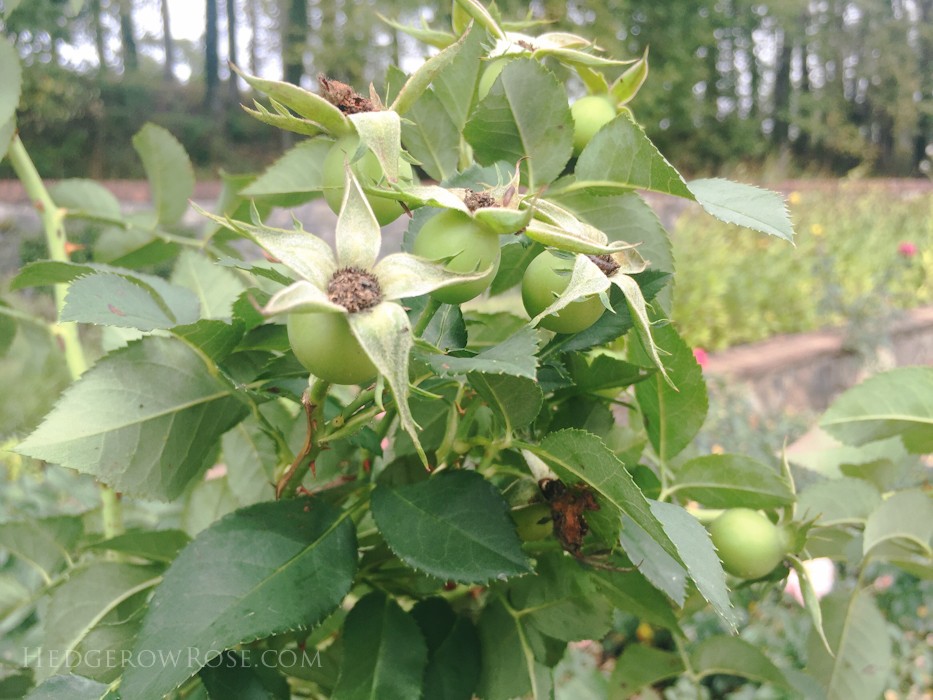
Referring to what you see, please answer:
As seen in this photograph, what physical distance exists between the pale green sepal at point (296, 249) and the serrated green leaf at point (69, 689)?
223mm

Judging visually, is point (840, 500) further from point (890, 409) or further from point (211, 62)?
point (211, 62)

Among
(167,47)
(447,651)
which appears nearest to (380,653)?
(447,651)

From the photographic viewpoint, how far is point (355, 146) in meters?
0.31

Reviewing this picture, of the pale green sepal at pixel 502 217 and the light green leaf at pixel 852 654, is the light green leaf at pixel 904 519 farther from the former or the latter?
the pale green sepal at pixel 502 217

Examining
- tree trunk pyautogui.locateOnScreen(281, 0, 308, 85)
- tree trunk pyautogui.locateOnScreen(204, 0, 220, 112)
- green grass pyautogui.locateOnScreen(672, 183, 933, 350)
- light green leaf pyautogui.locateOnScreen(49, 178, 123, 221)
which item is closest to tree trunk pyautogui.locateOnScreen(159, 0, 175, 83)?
tree trunk pyautogui.locateOnScreen(204, 0, 220, 112)

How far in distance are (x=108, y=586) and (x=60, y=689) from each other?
0.12 metres

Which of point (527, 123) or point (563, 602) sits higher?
point (527, 123)

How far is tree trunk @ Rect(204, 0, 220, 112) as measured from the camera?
805 cm

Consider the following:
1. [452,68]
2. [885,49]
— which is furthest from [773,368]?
[885,49]

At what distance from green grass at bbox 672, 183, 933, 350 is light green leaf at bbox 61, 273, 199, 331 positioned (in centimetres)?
268

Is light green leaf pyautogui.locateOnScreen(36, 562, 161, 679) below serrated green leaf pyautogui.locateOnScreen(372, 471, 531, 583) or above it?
below

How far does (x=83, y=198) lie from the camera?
63 centimetres

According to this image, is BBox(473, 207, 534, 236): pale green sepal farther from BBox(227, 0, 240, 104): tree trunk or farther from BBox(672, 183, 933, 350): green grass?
BBox(227, 0, 240, 104): tree trunk

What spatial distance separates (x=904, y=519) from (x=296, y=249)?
1.32 ft
